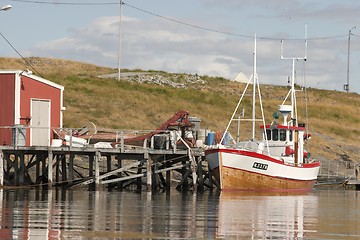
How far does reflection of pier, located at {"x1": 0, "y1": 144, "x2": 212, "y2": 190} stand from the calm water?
1627 millimetres

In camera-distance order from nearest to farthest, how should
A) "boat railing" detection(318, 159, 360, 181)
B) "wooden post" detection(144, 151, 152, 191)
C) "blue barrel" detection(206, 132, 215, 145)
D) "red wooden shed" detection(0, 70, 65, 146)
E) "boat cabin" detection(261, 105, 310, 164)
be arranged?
"red wooden shed" detection(0, 70, 65, 146) → "wooden post" detection(144, 151, 152, 191) → "blue barrel" detection(206, 132, 215, 145) → "boat cabin" detection(261, 105, 310, 164) → "boat railing" detection(318, 159, 360, 181)

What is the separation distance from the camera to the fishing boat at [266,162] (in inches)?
2112

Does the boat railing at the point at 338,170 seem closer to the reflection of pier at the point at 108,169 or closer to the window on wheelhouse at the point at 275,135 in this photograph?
the window on wheelhouse at the point at 275,135

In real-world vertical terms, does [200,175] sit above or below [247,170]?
below

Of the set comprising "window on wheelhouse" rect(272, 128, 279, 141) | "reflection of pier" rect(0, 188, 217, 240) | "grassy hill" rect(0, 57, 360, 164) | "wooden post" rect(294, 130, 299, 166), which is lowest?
"reflection of pier" rect(0, 188, 217, 240)

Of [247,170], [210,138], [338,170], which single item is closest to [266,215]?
[247,170]

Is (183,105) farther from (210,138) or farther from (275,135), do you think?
(210,138)

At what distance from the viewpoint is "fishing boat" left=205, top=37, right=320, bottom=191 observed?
53.7 meters

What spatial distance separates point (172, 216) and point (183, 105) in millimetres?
52681

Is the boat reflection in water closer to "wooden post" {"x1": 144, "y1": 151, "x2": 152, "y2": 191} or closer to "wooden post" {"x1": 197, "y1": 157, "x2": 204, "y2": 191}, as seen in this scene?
"wooden post" {"x1": 197, "y1": 157, "x2": 204, "y2": 191}

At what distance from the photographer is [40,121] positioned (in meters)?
54.9

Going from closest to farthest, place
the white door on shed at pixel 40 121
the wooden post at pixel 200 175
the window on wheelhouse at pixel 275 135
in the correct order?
1. the white door on shed at pixel 40 121
2. the wooden post at pixel 200 175
3. the window on wheelhouse at pixel 275 135

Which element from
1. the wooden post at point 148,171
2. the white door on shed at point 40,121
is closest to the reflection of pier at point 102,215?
the wooden post at point 148,171

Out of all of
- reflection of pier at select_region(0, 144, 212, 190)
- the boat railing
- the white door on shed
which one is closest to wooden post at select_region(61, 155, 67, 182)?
reflection of pier at select_region(0, 144, 212, 190)
